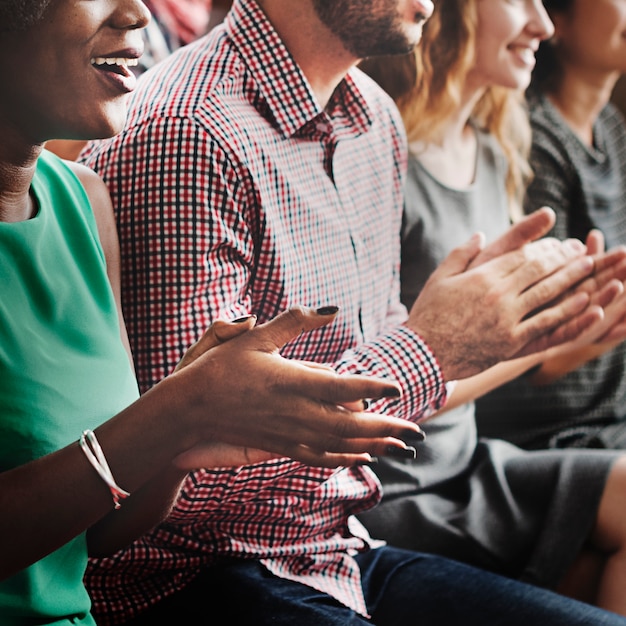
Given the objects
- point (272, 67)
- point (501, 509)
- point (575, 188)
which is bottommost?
point (501, 509)

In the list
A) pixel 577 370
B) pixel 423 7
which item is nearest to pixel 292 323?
pixel 423 7

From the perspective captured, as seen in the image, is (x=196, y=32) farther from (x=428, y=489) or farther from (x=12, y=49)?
(x=428, y=489)

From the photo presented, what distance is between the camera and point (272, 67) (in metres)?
0.53

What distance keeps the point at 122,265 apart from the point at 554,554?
419 mm

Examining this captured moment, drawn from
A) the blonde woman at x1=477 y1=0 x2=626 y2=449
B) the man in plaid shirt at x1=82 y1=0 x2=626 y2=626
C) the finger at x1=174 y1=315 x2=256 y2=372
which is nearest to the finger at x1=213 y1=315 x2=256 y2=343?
the finger at x1=174 y1=315 x2=256 y2=372

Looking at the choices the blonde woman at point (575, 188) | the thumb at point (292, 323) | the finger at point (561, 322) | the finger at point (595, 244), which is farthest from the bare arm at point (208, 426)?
the blonde woman at point (575, 188)

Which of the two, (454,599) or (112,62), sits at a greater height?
(112,62)

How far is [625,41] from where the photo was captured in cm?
81

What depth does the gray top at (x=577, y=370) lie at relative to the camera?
2.65ft

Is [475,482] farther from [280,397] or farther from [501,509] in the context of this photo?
[280,397]

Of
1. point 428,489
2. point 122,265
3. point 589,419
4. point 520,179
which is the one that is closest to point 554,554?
point 428,489

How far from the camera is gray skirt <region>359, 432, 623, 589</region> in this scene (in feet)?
2.15

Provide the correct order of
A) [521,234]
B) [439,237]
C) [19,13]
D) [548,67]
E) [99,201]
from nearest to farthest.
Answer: [19,13] < [99,201] < [521,234] < [439,237] < [548,67]

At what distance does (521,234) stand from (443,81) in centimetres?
16
